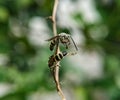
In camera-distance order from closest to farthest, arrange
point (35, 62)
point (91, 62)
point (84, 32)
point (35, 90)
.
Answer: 1. point (35, 90)
2. point (35, 62)
3. point (84, 32)
4. point (91, 62)

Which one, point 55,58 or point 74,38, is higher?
point 74,38

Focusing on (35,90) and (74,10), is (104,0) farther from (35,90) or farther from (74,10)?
(35,90)

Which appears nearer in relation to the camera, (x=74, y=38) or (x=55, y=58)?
(x=55, y=58)

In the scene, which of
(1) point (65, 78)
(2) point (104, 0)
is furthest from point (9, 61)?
(2) point (104, 0)

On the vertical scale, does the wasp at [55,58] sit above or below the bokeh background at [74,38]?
below

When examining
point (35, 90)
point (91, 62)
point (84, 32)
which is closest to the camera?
point (35, 90)

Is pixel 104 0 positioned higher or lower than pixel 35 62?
higher

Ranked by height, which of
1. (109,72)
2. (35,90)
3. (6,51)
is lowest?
(35,90)

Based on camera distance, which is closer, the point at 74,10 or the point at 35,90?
the point at 35,90

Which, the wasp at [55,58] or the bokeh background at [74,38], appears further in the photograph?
the bokeh background at [74,38]
